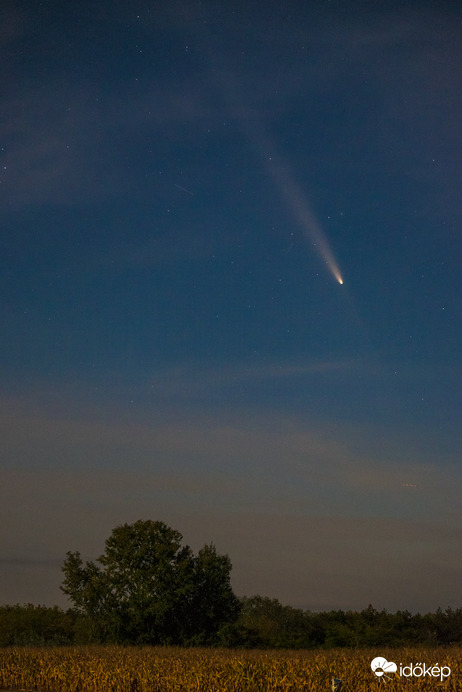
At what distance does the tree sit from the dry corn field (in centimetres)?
1580

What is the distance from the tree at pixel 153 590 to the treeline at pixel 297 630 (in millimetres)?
880

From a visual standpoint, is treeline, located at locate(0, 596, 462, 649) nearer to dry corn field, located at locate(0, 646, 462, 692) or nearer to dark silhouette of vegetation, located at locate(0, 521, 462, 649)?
dark silhouette of vegetation, located at locate(0, 521, 462, 649)

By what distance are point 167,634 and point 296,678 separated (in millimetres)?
25422

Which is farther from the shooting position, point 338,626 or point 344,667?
point 338,626

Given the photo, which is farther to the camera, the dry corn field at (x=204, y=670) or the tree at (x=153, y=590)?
the tree at (x=153, y=590)

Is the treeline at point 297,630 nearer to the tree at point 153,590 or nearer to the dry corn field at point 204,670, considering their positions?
the tree at point 153,590

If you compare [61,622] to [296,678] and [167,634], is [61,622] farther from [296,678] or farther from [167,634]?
[296,678]


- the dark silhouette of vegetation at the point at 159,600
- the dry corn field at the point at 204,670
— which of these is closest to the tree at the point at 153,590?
the dark silhouette of vegetation at the point at 159,600

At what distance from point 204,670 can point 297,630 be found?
131 feet

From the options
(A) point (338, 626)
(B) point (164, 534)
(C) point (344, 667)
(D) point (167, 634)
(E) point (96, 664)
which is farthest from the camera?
(A) point (338, 626)

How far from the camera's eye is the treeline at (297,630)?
51562 mm

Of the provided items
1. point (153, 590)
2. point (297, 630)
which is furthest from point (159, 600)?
point (297, 630)

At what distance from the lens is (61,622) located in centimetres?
7419

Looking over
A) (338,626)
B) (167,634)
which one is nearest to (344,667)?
(167,634)
